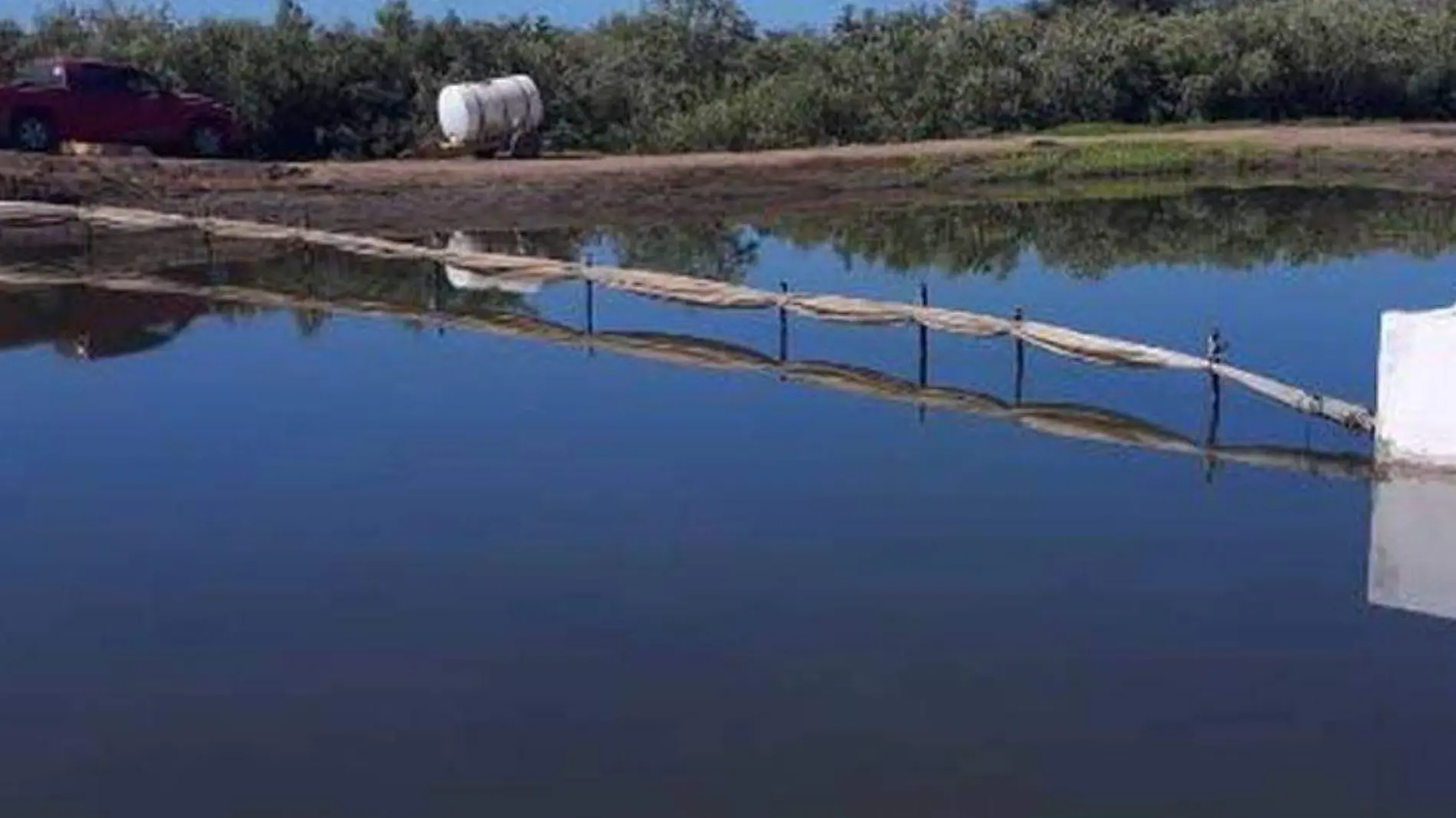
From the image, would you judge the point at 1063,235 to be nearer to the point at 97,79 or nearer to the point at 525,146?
the point at 525,146

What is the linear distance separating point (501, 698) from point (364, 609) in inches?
64.3

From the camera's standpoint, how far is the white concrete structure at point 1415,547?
10.9m

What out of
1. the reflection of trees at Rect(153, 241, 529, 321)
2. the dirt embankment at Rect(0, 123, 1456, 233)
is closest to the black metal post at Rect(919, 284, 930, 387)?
the reflection of trees at Rect(153, 241, 529, 321)

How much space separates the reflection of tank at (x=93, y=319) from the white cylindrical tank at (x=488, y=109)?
327 inches

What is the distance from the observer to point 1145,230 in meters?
25.8

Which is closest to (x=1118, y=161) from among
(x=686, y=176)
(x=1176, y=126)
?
(x=1176, y=126)

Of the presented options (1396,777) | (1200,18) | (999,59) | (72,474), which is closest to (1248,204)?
(999,59)

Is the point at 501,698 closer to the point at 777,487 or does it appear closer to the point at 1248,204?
the point at 777,487

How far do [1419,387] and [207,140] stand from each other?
18.8 m

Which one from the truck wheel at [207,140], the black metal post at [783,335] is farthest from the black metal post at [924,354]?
the truck wheel at [207,140]

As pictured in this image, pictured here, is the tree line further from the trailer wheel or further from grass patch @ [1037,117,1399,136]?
the trailer wheel

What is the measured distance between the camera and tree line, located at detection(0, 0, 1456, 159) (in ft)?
101

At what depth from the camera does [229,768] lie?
8570 millimetres

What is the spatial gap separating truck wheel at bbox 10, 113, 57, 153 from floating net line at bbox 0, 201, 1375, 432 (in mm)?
3208
